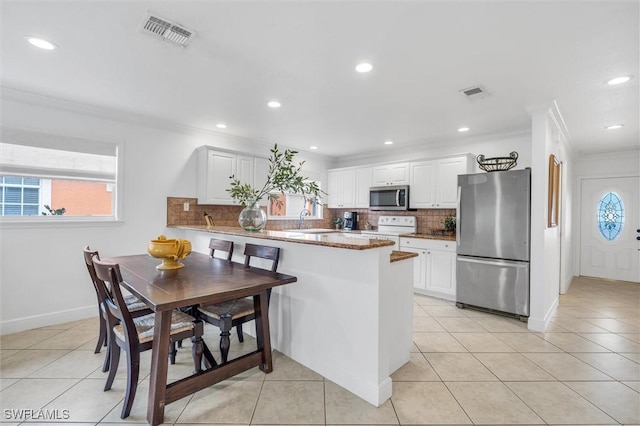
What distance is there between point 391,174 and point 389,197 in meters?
0.42

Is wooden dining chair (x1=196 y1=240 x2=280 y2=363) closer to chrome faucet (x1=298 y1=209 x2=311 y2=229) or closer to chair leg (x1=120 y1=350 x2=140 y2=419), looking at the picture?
chair leg (x1=120 y1=350 x2=140 y2=419)

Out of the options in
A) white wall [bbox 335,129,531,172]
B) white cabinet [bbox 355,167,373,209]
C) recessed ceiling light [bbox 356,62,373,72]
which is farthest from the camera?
white cabinet [bbox 355,167,373,209]

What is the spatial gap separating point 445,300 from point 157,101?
175 inches

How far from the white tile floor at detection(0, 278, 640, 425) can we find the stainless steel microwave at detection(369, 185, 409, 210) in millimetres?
2267

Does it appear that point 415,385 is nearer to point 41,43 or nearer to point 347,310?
point 347,310

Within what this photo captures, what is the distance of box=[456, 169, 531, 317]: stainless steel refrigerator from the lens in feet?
11.1

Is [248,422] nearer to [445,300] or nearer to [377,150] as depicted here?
[445,300]

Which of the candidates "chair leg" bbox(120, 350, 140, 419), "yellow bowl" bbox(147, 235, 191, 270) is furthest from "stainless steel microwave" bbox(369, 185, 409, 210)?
"chair leg" bbox(120, 350, 140, 419)

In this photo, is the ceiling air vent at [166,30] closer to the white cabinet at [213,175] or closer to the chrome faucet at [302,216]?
the white cabinet at [213,175]

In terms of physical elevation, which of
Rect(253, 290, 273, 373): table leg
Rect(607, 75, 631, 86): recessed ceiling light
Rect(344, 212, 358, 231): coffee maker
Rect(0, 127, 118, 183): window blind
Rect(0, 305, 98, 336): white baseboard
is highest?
Rect(607, 75, 631, 86): recessed ceiling light

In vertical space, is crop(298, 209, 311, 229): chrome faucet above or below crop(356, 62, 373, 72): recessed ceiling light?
below

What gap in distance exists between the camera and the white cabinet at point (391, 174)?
16.5 feet

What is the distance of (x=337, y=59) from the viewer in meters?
2.29

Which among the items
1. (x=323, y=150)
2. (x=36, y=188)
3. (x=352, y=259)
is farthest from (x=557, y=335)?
(x=36, y=188)
